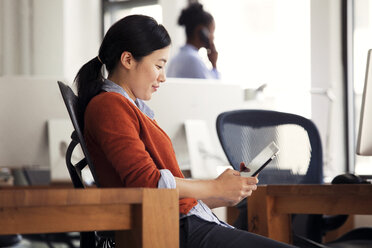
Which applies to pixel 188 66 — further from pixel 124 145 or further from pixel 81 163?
pixel 124 145

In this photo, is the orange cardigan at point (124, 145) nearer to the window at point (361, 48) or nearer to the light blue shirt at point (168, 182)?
the light blue shirt at point (168, 182)

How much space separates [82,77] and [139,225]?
0.57m

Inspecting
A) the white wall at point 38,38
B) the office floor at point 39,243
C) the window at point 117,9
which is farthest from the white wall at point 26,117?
the window at point 117,9

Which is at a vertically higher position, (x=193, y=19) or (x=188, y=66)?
(x=193, y=19)

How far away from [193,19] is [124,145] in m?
2.88

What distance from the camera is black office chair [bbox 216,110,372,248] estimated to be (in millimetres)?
2307

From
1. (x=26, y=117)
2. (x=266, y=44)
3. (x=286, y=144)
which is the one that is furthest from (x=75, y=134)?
(x=266, y=44)

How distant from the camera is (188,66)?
365cm

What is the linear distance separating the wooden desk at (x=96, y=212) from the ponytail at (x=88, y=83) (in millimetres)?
436

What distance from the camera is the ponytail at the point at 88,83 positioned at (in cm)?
141

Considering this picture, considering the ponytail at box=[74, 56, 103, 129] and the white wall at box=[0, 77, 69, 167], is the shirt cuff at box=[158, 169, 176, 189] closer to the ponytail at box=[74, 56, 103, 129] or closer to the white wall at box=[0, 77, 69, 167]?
the ponytail at box=[74, 56, 103, 129]

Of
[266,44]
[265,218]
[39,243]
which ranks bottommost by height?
[39,243]

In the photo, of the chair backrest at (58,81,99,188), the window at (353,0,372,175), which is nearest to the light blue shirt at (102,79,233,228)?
the chair backrest at (58,81,99,188)

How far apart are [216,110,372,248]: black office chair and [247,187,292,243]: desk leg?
26.6 inches
